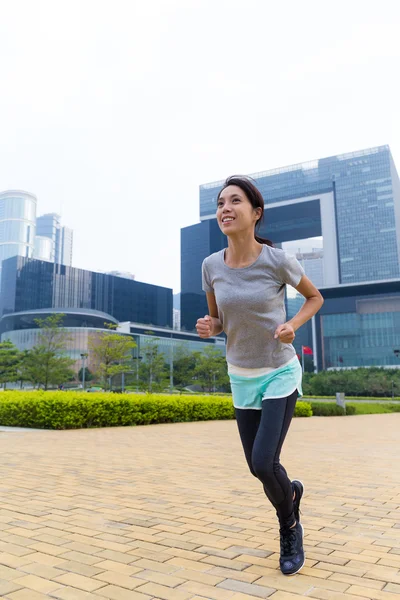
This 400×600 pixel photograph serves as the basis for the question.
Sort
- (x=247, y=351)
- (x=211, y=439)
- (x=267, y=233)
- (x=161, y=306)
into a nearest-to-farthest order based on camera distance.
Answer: (x=247, y=351), (x=211, y=439), (x=267, y=233), (x=161, y=306)

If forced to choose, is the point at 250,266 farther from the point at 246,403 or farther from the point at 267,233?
the point at 267,233

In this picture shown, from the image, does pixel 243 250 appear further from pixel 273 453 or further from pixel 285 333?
pixel 273 453

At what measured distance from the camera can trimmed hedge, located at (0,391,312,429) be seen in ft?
35.2

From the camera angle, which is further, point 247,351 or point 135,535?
point 135,535

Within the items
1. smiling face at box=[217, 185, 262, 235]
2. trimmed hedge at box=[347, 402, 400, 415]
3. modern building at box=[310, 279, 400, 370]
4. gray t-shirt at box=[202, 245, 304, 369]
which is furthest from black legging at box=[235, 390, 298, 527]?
modern building at box=[310, 279, 400, 370]

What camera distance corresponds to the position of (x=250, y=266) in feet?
8.46

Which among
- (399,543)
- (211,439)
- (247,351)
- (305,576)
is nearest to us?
(305,576)

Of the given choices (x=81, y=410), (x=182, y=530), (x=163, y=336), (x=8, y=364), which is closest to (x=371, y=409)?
(x=81, y=410)

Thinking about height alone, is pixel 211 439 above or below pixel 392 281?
below

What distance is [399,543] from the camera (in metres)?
2.92

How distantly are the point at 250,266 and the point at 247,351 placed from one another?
448 millimetres

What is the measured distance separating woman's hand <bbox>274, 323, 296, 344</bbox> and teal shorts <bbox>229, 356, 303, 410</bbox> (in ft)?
0.70

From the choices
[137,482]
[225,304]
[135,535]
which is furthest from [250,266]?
[137,482]

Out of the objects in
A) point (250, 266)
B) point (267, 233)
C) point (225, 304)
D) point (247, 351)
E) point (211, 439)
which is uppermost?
point (267, 233)
